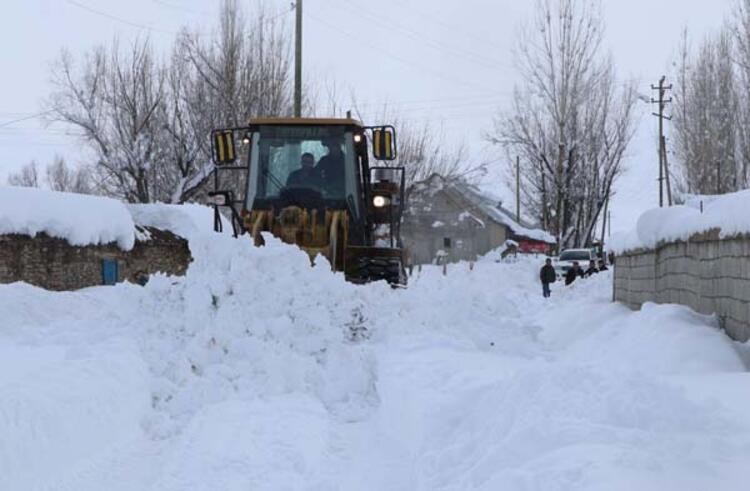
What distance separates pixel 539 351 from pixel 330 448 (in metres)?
4.80

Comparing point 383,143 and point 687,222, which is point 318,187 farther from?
point 687,222

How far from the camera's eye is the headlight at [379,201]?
39.6 feet

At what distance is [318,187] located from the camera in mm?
11609

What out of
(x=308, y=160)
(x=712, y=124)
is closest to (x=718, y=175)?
(x=712, y=124)

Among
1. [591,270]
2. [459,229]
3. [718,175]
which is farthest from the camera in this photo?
[459,229]

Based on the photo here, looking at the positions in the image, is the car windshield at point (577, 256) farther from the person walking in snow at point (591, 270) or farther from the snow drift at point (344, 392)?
the snow drift at point (344, 392)

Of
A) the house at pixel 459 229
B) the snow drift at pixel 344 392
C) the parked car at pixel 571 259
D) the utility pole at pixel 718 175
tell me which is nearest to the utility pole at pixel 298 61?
the snow drift at pixel 344 392

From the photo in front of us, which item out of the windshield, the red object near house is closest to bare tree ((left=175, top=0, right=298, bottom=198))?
the windshield

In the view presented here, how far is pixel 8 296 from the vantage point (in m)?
12.9

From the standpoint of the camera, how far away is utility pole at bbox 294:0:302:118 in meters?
23.0

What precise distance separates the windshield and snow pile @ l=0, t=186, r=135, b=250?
7.87m

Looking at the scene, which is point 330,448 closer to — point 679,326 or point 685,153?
point 679,326

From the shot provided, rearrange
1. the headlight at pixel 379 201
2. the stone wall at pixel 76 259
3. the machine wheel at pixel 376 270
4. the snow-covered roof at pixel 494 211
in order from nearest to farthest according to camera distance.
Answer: the machine wheel at pixel 376 270, the headlight at pixel 379 201, the stone wall at pixel 76 259, the snow-covered roof at pixel 494 211

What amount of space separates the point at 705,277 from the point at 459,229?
53.7 m
